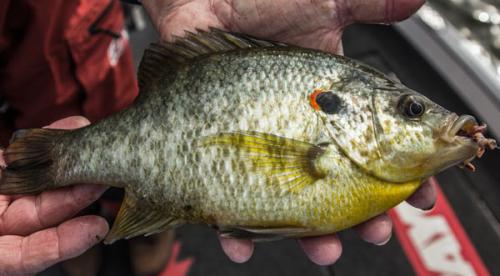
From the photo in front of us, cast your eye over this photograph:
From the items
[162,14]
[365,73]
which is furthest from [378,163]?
[162,14]

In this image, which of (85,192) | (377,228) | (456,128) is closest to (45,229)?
(85,192)

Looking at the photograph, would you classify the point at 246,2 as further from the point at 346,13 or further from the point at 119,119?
the point at 119,119

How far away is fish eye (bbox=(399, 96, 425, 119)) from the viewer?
1656 mm

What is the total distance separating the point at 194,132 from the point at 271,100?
1.06ft

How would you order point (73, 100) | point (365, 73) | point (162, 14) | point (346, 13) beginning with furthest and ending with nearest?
point (73, 100)
point (162, 14)
point (346, 13)
point (365, 73)

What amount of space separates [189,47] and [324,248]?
1.03 m

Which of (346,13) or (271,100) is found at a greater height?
(346,13)

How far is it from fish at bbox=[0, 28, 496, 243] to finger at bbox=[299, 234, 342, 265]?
13 cm

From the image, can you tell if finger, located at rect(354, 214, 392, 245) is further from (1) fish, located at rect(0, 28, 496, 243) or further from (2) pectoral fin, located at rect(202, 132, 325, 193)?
(2) pectoral fin, located at rect(202, 132, 325, 193)

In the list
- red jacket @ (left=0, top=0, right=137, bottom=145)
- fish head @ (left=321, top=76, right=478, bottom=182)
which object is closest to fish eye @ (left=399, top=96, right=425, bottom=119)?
fish head @ (left=321, top=76, right=478, bottom=182)

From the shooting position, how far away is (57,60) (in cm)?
260

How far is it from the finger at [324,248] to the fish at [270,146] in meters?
0.13

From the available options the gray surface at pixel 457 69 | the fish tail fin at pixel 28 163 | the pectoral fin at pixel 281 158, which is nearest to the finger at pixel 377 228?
the pectoral fin at pixel 281 158

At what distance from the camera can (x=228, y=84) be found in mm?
1751
